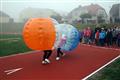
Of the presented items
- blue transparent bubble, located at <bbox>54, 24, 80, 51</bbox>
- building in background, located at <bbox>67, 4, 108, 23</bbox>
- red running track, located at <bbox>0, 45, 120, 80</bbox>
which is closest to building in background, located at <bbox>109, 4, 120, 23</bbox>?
building in background, located at <bbox>67, 4, 108, 23</bbox>

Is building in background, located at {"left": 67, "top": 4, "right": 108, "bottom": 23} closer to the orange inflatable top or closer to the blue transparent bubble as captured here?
the blue transparent bubble

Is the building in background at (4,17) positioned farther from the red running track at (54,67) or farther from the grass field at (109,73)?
the grass field at (109,73)

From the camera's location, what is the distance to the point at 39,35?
11633 millimetres

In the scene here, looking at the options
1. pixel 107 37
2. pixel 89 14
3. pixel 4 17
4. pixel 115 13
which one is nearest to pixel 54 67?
pixel 107 37

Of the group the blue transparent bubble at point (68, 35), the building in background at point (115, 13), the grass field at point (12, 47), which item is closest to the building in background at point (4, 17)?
the building in background at point (115, 13)

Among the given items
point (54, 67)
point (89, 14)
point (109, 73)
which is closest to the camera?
point (109, 73)

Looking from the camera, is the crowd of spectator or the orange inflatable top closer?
the orange inflatable top

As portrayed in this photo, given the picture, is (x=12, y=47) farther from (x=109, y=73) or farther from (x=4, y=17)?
(x=4, y=17)

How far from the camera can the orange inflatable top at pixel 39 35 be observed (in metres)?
11.7

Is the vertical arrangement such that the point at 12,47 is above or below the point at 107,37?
below

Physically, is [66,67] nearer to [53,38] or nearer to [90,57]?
[53,38]

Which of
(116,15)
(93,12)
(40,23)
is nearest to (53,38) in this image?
(40,23)

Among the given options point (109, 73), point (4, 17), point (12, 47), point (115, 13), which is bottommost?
point (109, 73)

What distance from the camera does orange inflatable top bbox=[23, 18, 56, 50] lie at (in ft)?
38.2
